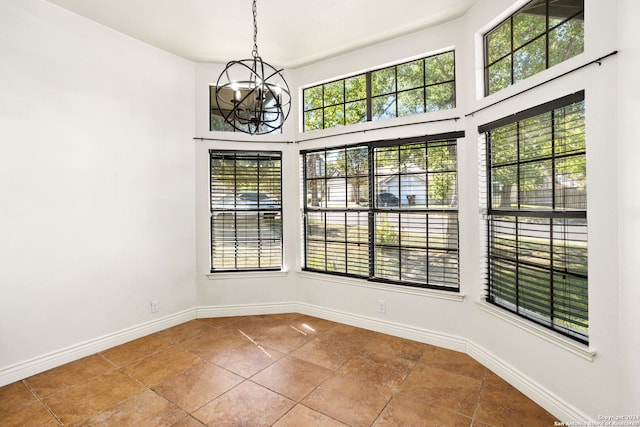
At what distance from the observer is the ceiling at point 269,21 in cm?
281

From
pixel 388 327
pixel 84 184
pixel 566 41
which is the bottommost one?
pixel 388 327

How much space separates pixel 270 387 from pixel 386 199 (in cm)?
213

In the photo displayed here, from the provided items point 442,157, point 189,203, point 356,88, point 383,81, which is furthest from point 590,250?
point 189,203

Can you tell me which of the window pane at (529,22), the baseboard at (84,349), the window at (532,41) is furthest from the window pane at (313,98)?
the baseboard at (84,349)

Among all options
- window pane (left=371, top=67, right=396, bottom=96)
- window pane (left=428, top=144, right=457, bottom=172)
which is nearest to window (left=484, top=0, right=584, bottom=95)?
window pane (left=428, top=144, right=457, bottom=172)

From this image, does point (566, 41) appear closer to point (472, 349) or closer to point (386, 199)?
point (386, 199)

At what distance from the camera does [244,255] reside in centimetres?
411

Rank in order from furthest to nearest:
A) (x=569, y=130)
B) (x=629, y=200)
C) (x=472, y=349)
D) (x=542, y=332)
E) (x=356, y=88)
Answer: (x=356, y=88)
(x=472, y=349)
(x=542, y=332)
(x=569, y=130)
(x=629, y=200)

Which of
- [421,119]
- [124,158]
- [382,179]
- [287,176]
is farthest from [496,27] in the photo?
[124,158]

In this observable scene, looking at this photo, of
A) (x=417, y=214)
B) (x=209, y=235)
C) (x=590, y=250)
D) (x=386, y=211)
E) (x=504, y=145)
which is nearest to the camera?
(x=590, y=250)

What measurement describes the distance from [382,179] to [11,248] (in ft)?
11.1

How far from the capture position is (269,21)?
3049 millimetres

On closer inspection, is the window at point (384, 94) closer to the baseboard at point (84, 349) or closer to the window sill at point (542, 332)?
the window sill at point (542, 332)

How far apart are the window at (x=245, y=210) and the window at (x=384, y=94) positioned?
0.80 m
